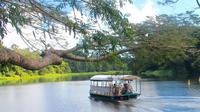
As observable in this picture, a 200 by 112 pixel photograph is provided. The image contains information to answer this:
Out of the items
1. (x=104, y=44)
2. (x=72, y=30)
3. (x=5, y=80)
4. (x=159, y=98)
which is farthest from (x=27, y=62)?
(x=5, y=80)

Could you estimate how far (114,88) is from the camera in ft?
120

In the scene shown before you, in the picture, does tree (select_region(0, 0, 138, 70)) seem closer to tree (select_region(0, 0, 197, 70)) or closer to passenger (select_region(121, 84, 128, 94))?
tree (select_region(0, 0, 197, 70))

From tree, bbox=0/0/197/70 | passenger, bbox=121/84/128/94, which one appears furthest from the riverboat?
tree, bbox=0/0/197/70

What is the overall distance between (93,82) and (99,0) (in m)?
39.7

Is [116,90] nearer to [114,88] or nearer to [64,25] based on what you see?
[114,88]

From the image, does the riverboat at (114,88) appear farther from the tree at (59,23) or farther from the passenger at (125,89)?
the tree at (59,23)

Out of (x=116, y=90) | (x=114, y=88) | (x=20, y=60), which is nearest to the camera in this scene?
(x=20, y=60)

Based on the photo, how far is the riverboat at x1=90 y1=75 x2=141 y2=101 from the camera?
35406 mm

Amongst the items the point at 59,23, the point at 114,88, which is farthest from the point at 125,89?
the point at 59,23

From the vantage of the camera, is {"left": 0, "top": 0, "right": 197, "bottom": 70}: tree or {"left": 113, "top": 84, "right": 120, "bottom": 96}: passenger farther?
{"left": 113, "top": 84, "right": 120, "bottom": 96}: passenger

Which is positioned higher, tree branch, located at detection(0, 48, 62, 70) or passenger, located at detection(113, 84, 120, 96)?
tree branch, located at detection(0, 48, 62, 70)

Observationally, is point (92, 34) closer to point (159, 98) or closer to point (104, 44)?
point (104, 44)

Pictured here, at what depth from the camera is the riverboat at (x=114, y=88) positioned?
35.4 meters

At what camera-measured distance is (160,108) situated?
2842cm
